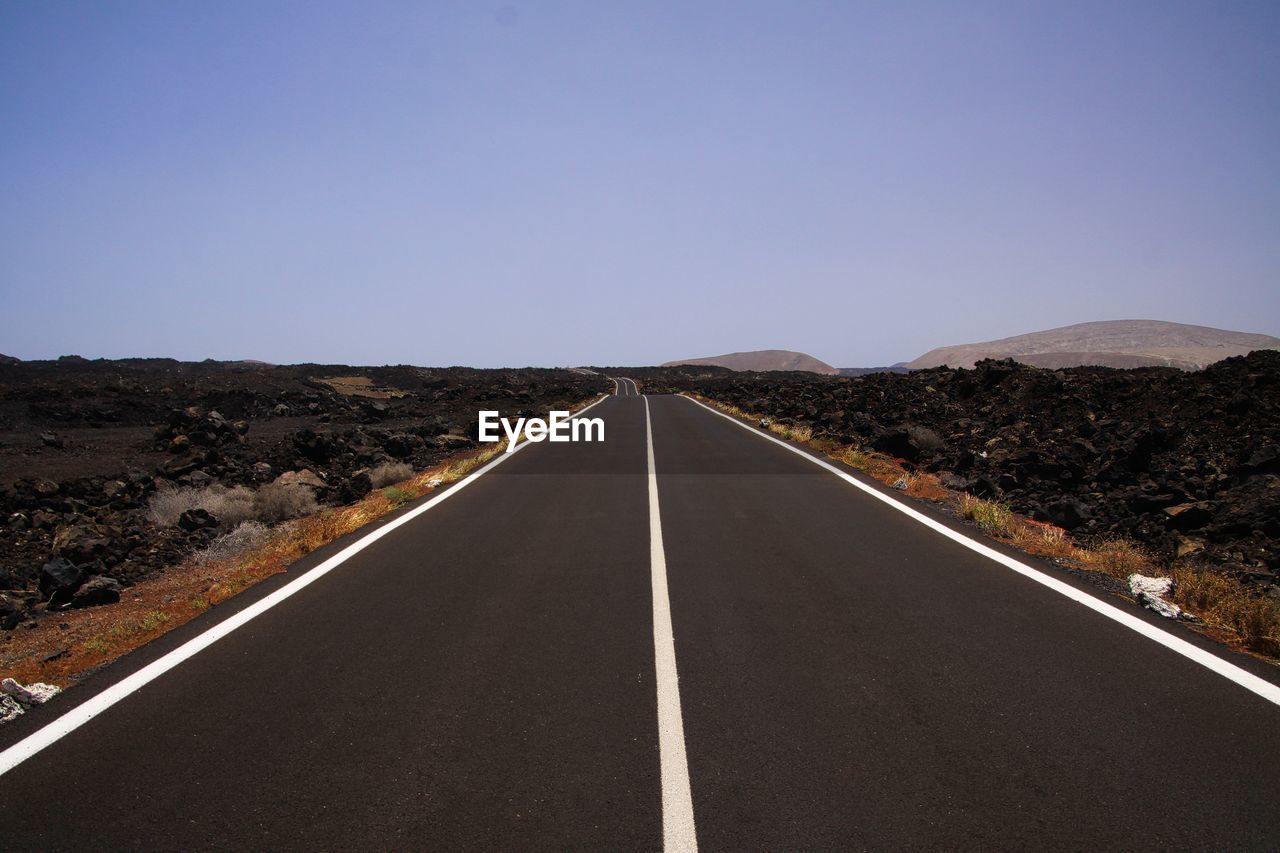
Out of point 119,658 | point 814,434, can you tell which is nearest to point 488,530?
point 119,658

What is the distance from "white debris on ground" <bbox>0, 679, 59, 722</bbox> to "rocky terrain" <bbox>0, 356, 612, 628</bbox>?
151 inches

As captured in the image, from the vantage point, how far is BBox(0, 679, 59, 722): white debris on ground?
4.42 m

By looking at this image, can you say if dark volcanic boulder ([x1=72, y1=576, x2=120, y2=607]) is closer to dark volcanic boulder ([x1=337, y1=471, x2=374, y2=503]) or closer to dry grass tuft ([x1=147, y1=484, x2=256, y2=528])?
dry grass tuft ([x1=147, y1=484, x2=256, y2=528])

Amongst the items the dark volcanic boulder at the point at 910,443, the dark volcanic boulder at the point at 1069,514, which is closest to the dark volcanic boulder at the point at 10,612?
the dark volcanic boulder at the point at 1069,514

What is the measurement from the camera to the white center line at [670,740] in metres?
3.26

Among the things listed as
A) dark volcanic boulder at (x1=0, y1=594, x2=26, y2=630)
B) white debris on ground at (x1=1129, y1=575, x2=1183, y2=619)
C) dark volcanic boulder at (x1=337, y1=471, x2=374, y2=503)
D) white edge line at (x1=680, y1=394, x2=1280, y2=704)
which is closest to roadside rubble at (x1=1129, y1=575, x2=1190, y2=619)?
white debris on ground at (x1=1129, y1=575, x2=1183, y2=619)

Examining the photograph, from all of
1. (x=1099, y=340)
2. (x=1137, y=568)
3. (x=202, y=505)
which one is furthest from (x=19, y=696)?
(x=1099, y=340)

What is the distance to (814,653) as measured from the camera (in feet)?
17.4

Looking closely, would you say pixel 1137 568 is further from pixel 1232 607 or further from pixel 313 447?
pixel 313 447

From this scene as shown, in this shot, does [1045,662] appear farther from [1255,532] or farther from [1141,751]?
[1255,532]

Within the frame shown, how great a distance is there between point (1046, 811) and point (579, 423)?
26325mm

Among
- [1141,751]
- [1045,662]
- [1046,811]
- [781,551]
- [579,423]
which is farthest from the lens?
[579,423]

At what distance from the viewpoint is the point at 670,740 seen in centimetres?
406

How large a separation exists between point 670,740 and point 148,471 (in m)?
17.0
